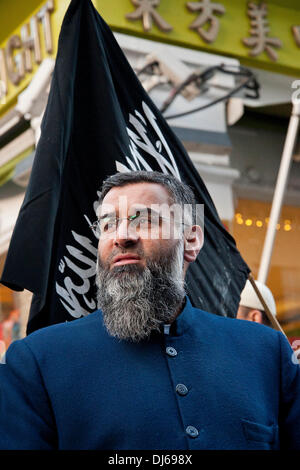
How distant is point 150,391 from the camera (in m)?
2.04

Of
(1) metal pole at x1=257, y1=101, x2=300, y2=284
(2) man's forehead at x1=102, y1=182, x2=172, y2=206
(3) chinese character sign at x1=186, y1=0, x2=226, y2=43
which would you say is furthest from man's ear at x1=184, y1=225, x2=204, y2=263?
(3) chinese character sign at x1=186, y1=0, x2=226, y2=43

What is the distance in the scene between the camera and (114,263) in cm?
223

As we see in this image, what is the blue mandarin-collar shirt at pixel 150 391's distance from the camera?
6.44ft

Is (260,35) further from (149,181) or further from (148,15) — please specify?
(149,181)

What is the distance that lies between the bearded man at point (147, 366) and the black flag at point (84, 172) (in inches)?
14.2

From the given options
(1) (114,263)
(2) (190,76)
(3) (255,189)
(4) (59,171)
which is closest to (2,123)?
(2) (190,76)

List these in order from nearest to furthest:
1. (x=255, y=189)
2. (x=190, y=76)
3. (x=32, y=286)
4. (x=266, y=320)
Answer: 1. (x=32, y=286)
2. (x=266, y=320)
3. (x=190, y=76)
4. (x=255, y=189)

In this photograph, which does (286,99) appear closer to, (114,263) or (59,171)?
(59,171)

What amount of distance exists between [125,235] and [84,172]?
847mm

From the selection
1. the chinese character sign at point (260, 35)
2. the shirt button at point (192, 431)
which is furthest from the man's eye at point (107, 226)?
the chinese character sign at point (260, 35)

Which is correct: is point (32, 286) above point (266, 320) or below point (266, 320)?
above

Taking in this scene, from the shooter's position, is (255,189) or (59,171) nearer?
(59,171)

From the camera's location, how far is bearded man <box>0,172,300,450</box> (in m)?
1.98
